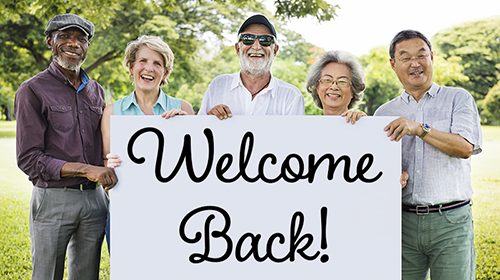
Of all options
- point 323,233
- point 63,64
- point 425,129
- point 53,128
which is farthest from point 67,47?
point 425,129

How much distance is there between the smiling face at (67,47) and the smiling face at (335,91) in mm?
1889

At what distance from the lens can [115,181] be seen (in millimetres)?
2465

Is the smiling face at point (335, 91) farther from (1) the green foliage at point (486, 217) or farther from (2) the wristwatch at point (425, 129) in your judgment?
(1) the green foliage at point (486, 217)

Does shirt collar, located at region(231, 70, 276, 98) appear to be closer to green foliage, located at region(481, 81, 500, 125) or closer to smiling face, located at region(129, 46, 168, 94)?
smiling face, located at region(129, 46, 168, 94)

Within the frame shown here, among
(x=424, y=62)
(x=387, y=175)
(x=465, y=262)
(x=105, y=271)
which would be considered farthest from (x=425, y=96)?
(x=105, y=271)

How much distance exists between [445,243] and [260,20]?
82.6 inches

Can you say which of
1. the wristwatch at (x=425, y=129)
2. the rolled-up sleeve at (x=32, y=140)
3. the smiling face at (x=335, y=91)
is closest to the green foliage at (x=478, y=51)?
the smiling face at (x=335, y=91)

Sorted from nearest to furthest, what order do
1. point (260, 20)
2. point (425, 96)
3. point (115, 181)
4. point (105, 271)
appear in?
point (115, 181) → point (425, 96) → point (260, 20) → point (105, 271)

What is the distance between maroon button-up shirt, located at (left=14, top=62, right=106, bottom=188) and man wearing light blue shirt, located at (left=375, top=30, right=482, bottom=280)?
219 cm

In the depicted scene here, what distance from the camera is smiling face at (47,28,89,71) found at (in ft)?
9.27

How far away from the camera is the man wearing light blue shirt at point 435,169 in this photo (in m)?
2.54

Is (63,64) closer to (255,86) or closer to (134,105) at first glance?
(134,105)

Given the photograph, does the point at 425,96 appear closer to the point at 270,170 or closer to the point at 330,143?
the point at 330,143

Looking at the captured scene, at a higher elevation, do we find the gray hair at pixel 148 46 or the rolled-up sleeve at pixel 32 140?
the gray hair at pixel 148 46
